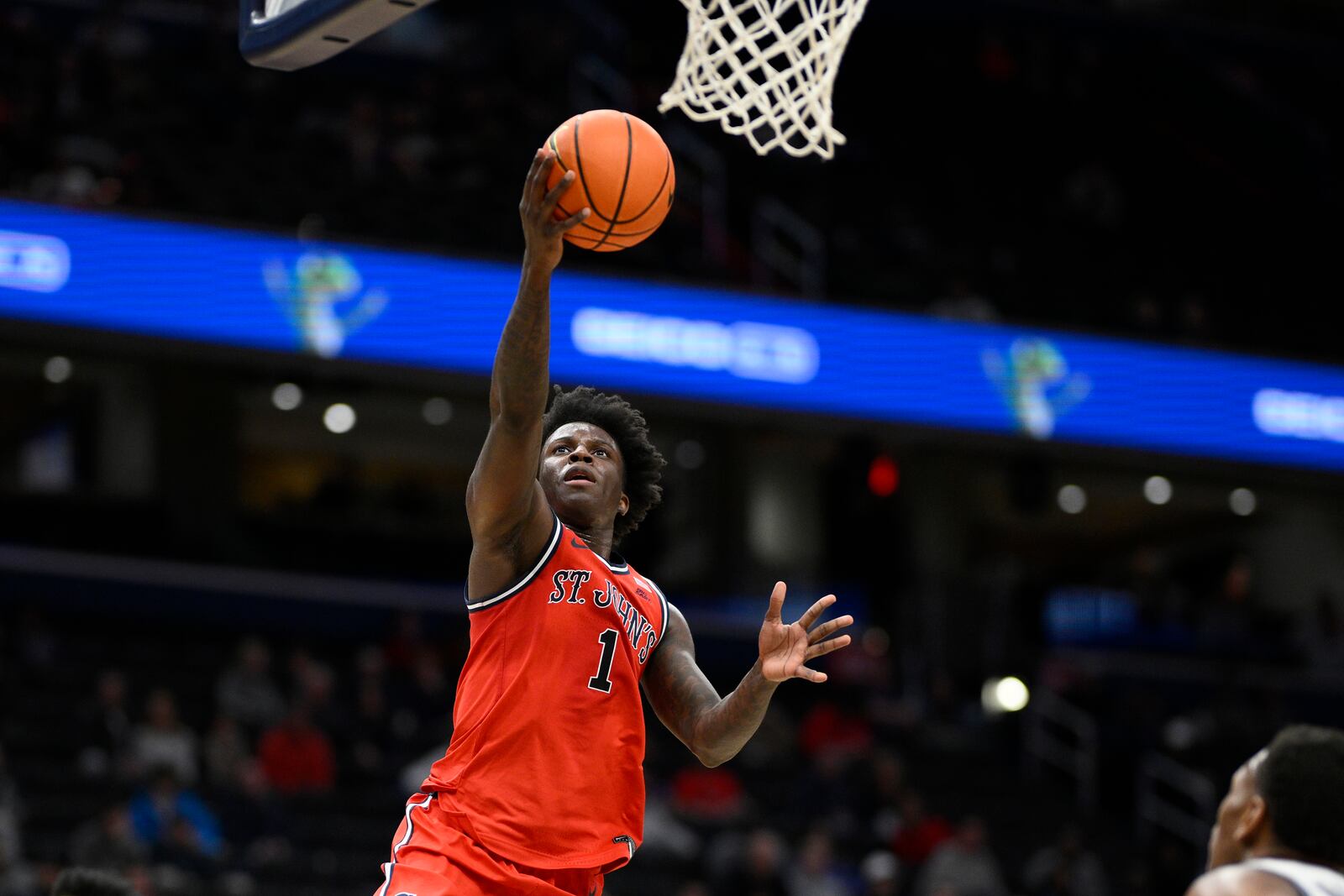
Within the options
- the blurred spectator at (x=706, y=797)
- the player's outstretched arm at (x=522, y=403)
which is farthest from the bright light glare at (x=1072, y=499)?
the player's outstretched arm at (x=522, y=403)

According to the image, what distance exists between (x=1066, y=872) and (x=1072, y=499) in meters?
11.1

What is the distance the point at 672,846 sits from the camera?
470 inches

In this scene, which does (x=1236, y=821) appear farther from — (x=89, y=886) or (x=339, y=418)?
(x=339, y=418)

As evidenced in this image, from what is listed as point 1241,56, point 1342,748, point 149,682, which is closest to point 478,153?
point 149,682

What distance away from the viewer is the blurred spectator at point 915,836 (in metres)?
12.8

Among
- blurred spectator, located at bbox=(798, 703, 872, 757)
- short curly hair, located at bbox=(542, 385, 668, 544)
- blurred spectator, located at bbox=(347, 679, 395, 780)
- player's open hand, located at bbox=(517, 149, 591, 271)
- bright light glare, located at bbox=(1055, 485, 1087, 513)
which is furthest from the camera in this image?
bright light glare, located at bbox=(1055, 485, 1087, 513)

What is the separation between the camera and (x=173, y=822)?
34.0 feet

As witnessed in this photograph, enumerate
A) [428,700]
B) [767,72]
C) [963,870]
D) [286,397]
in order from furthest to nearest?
1. [286,397]
2. [428,700]
3. [963,870]
4. [767,72]

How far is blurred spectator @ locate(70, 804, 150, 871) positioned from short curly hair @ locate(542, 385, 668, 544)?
5729 mm

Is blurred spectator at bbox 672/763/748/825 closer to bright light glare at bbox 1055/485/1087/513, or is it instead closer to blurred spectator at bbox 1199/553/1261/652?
blurred spectator at bbox 1199/553/1261/652

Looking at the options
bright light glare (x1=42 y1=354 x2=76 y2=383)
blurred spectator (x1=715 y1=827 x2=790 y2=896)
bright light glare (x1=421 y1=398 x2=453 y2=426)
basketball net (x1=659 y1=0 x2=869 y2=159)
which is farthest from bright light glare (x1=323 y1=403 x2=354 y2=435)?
basketball net (x1=659 y1=0 x2=869 y2=159)

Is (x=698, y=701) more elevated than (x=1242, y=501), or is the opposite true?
(x=698, y=701)

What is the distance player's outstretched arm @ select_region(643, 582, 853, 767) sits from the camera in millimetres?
4301

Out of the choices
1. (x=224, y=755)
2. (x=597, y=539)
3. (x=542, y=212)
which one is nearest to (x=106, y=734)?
(x=224, y=755)
